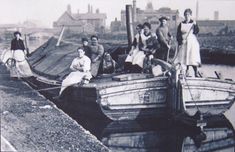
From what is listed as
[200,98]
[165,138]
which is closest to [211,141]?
[165,138]

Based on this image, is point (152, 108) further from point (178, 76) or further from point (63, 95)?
point (63, 95)

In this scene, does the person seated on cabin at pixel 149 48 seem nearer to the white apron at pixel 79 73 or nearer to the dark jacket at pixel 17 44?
the white apron at pixel 79 73

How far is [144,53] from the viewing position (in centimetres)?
1207

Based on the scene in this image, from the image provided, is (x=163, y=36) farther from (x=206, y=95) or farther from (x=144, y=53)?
(x=206, y=95)

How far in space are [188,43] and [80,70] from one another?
137 inches

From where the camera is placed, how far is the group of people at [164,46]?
34.7ft

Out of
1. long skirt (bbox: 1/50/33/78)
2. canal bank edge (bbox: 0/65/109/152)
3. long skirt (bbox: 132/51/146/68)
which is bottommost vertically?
canal bank edge (bbox: 0/65/109/152)

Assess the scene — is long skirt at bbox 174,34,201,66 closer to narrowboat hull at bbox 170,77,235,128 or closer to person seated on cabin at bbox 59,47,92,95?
narrowboat hull at bbox 170,77,235,128

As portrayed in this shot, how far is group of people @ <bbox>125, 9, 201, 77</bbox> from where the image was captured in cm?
1057

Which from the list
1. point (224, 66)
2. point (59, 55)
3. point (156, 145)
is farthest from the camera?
point (224, 66)

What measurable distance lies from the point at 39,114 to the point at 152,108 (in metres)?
3.43

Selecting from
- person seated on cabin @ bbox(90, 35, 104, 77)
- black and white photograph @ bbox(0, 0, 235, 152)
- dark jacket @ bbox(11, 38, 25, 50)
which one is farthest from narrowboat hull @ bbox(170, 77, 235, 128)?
dark jacket @ bbox(11, 38, 25, 50)

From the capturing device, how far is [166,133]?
10078 millimetres

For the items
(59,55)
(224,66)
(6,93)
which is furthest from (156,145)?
(224,66)
